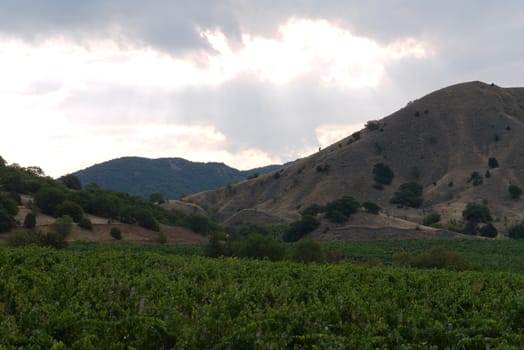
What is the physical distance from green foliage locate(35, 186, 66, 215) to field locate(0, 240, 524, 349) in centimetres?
4823

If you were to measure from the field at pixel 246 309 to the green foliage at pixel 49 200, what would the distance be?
158 ft

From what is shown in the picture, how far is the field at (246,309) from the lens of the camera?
12.4 m

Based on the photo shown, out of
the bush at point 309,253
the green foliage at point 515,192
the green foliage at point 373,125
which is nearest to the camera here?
the bush at point 309,253

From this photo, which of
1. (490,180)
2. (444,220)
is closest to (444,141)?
(490,180)

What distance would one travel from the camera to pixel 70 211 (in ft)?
231

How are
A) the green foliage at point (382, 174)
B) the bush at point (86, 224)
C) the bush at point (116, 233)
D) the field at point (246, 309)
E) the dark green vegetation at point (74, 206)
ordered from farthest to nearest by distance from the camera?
the green foliage at point (382, 174)
the bush at point (116, 233)
the bush at point (86, 224)
the dark green vegetation at point (74, 206)
the field at point (246, 309)

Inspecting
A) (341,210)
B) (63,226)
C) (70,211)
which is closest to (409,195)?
(341,210)

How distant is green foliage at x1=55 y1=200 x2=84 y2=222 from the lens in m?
70.4

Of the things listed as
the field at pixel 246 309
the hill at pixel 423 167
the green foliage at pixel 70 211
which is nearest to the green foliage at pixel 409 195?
the hill at pixel 423 167

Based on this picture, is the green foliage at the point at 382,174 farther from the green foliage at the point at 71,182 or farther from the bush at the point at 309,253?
the bush at the point at 309,253

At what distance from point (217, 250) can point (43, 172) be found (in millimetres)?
65220

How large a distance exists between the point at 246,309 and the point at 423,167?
4280 inches

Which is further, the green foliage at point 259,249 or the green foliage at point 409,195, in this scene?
the green foliage at point 409,195

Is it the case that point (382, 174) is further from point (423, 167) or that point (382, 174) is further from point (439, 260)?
point (439, 260)
